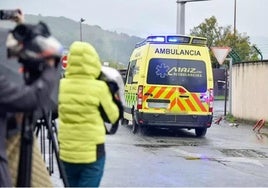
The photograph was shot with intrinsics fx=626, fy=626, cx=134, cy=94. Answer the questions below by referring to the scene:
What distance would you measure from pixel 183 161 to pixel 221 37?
55652 millimetres

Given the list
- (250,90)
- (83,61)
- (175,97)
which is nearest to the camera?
(83,61)

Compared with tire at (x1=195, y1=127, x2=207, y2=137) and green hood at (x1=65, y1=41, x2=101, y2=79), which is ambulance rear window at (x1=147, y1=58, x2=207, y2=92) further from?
green hood at (x1=65, y1=41, x2=101, y2=79)

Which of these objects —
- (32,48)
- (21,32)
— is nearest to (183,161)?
(21,32)

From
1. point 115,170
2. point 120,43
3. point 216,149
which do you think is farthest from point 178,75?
point 120,43

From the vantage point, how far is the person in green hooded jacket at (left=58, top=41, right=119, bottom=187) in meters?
4.54

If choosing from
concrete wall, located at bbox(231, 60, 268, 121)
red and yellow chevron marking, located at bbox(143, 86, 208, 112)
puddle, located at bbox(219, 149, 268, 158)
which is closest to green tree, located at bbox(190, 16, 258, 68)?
concrete wall, located at bbox(231, 60, 268, 121)

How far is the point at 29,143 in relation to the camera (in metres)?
3.31

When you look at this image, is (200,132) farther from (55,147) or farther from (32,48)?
(32,48)

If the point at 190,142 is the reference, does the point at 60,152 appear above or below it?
above

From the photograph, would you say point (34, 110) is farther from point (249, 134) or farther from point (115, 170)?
point (249, 134)

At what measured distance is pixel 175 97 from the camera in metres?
16.2

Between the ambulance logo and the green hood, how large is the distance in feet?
38.0

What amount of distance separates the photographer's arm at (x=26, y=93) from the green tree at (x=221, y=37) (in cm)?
6139

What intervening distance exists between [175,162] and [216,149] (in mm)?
2933
